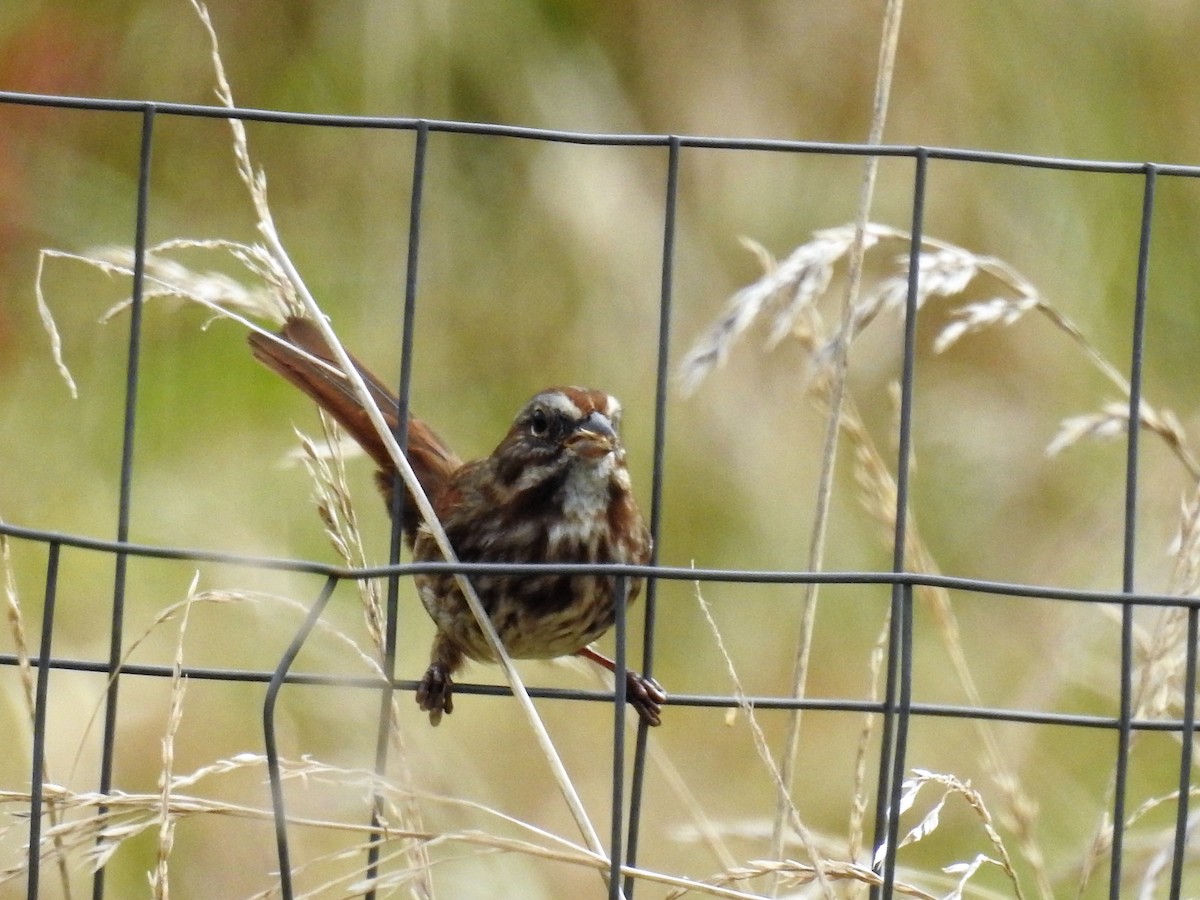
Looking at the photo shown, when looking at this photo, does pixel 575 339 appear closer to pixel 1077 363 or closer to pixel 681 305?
pixel 681 305

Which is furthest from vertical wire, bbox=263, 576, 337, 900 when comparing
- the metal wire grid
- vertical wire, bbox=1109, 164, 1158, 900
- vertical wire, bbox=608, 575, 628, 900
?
vertical wire, bbox=1109, 164, 1158, 900

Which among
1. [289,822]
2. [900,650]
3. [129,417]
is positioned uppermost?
[129,417]

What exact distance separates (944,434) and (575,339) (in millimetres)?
880

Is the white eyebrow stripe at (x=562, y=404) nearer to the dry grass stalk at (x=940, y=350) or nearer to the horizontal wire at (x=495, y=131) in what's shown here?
the dry grass stalk at (x=940, y=350)

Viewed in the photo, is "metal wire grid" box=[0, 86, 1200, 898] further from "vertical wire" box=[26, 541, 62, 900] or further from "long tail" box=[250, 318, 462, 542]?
"long tail" box=[250, 318, 462, 542]

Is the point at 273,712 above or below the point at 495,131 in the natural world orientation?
below

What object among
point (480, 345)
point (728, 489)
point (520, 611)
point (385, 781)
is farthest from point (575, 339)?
point (385, 781)

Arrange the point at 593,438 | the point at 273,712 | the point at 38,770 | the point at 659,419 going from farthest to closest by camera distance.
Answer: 1. the point at 593,438
2. the point at 659,419
3. the point at 38,770
4. the point at 273,712

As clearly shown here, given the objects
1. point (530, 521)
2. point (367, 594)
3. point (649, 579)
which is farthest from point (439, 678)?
point (649, 579)

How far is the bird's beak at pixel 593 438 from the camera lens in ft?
7.01

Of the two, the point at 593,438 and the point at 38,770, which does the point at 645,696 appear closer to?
the point at 593,438

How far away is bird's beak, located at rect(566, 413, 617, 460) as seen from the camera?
2137mm

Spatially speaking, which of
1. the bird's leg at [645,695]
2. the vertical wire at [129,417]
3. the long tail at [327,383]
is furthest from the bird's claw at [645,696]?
the vertical wire at [129,417]

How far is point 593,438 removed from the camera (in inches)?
84.2
